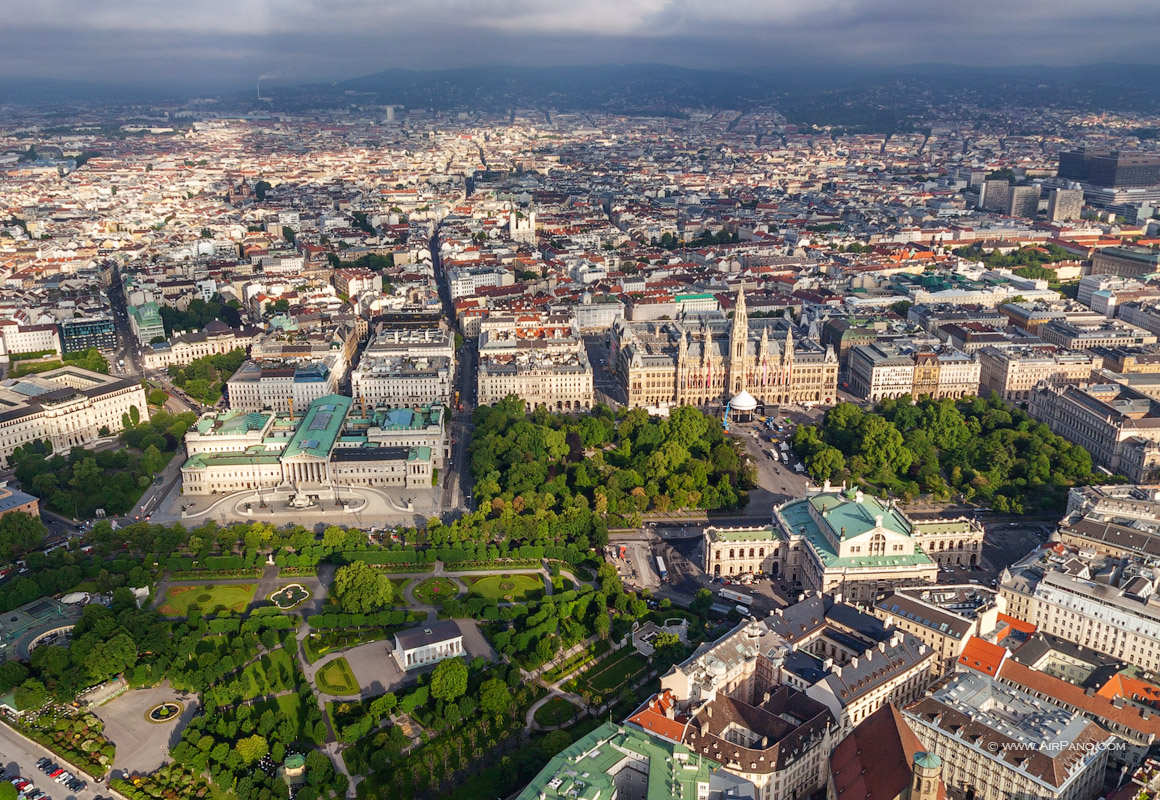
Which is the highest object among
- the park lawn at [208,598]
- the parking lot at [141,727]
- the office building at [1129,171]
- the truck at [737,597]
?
the office building at [1129,171]

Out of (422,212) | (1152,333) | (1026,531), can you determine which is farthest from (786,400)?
(422,212)

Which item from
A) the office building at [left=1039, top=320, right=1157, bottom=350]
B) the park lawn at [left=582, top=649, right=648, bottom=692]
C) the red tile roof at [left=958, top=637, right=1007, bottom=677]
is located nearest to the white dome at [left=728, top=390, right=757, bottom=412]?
the office building at [left=1039, top=320, right=1157, bottom=350]

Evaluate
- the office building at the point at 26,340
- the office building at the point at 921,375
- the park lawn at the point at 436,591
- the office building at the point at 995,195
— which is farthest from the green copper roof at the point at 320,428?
the office building at the point at 995,195

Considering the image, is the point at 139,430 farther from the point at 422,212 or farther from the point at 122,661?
the point at 422,212

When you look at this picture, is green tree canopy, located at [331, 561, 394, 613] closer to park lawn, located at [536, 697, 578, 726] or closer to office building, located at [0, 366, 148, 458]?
park lawn, located at [536, 697, 578, 726]

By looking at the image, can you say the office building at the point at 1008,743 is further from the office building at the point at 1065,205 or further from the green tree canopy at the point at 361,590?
the office building at the point at 1065,205

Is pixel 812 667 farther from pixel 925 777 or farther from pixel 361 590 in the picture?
pixel 361 590

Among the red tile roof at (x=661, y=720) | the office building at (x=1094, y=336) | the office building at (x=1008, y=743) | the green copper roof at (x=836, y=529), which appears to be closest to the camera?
the office building at (x=1008, y=743)
